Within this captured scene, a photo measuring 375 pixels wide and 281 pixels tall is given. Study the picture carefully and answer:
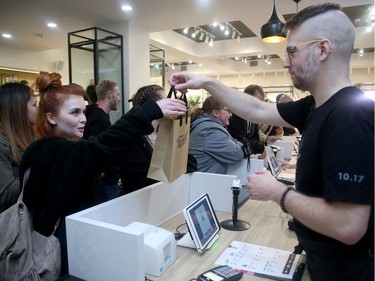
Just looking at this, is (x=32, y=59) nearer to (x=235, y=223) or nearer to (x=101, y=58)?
(x=101, y=58)

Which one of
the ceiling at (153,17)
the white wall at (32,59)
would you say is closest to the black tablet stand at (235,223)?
the ceiling at (153,17)

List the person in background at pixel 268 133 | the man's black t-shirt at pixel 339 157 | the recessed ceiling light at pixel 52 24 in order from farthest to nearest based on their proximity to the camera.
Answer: the recessed ceiling light at pixel 52 24 → the person in background at pixel 268 133 → the man's black t-shirt at pixel 339 157

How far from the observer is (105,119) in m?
3.29

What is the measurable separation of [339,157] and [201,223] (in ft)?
2.40

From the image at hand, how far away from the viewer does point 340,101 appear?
0.91 meters

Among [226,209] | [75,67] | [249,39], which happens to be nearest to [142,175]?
[226,209]

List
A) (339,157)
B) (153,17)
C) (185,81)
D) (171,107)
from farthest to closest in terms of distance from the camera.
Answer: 1. (153,17)
2. (185,81)
3. (171,107)
4. (339,157)

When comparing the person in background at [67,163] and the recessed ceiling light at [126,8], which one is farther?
the recessed ceiling light at [126,8]

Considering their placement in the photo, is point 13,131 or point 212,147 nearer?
point 13,131

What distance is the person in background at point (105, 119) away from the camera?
2501 millimetres

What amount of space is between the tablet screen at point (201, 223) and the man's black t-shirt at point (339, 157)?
425 mm

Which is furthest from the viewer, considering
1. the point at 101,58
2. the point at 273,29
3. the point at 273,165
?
the point at 101,58

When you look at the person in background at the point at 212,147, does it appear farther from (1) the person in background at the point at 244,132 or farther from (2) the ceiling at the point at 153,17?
(2) the ceiling at the point at 153,17

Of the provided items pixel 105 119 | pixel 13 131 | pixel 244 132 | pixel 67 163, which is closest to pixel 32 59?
pixel 105 119
